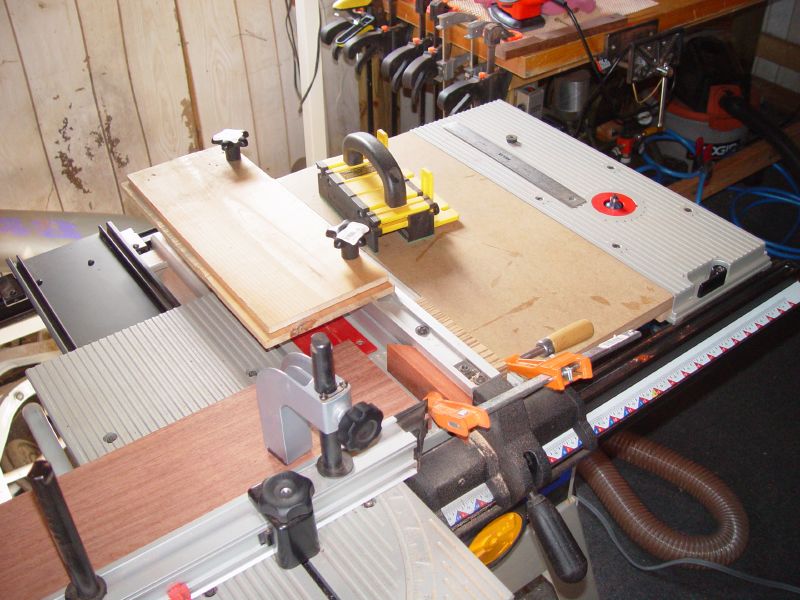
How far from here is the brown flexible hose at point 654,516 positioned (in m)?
2.02

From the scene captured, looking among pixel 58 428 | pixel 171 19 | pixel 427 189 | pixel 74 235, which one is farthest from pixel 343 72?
pixel 58 428

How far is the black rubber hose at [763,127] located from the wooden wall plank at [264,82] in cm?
153

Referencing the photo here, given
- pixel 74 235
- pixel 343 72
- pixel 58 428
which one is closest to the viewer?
pixel 58 428

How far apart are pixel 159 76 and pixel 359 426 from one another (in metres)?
2.06

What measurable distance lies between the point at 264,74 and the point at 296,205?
63.0 inches

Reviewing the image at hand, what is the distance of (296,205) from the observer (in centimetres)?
133

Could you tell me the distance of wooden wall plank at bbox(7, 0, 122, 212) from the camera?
2260 millimetres

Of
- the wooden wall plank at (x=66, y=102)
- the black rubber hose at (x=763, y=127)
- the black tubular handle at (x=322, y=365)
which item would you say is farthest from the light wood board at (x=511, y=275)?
the black rubber hose at (x=763, y=127)

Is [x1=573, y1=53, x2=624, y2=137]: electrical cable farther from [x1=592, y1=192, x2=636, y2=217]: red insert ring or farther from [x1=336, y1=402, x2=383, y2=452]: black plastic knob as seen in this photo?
[x1=336, y1=402, x2=383, y2=452]: black plastic knob

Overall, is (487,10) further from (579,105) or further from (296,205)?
(296,205)

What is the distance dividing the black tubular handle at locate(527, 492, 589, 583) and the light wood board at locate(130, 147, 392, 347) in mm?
408

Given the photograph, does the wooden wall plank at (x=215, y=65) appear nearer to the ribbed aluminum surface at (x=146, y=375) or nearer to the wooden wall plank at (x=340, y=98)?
the wooden wall plank at (x=340, y=98)

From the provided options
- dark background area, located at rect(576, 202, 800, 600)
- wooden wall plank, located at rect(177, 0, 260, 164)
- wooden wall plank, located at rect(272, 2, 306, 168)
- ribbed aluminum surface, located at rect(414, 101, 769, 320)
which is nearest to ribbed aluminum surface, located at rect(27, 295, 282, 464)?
ribbed aluminum surface, located at rect(414, 101, 769, 320)

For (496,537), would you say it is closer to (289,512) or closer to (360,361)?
(360,361)
